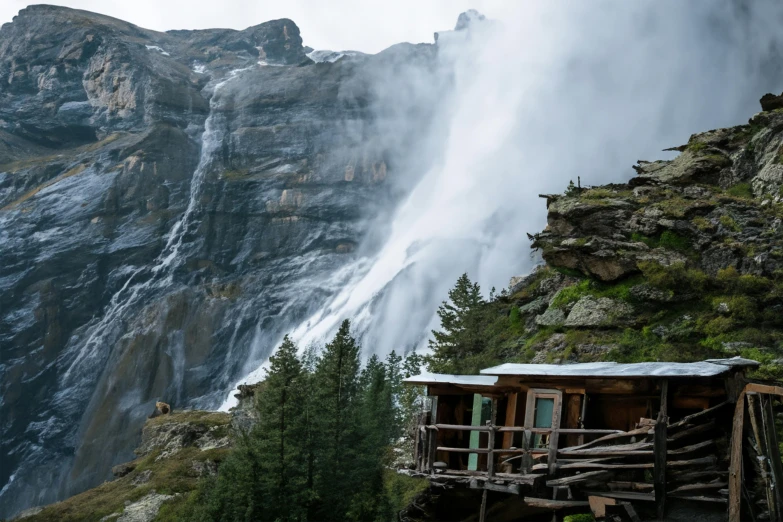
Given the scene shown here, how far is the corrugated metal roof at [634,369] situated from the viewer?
14.5m

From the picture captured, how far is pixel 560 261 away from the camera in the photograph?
35.2 m

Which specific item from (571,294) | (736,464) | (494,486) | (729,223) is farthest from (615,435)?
(729,223)

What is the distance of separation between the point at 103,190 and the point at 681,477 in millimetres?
109783

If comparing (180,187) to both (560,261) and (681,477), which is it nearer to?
(560,261)

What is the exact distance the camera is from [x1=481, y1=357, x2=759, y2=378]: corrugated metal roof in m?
14.5

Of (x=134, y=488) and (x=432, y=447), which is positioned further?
(x=134, y=488)

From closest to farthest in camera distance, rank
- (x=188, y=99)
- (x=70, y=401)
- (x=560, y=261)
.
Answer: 1. (x=560, y=261)
2. (x=70, y=401)
3. (x=188, y=99)

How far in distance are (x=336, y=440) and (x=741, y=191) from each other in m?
25.7

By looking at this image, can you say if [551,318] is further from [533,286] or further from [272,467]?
[272,467]

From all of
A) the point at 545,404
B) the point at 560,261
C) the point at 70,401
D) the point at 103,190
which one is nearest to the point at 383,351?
the point at 70,401

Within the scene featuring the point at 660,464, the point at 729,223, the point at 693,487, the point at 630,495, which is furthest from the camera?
the point at 729,223

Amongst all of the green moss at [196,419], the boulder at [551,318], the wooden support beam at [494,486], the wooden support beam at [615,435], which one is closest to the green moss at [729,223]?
the boulder at [551,318]

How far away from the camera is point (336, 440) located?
32.2m

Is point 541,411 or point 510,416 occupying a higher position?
point 541,411
